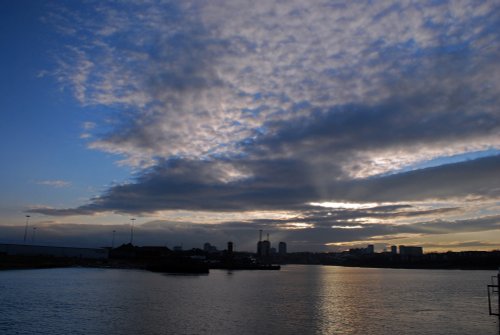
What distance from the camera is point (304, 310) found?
61.3 meters

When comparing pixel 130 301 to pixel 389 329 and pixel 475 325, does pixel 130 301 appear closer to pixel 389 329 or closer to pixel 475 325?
pixel 389 329

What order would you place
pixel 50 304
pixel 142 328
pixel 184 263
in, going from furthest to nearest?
pixel 184 263, pixel 50 304, pixel 142 328

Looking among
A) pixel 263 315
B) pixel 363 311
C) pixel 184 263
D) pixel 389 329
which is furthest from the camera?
pixel 184 263

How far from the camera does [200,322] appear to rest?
47781 mm

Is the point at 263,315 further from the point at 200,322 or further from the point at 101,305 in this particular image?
the point at 101,305

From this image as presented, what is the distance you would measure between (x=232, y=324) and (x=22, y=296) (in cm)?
3789

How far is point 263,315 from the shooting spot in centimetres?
5441

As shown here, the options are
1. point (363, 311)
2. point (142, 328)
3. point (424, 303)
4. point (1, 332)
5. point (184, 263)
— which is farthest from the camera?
point (184, 263)

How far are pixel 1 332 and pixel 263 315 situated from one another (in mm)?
29560

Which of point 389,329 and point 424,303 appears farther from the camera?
point 424,303

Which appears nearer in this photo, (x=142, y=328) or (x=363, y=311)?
(x=142, y=328)

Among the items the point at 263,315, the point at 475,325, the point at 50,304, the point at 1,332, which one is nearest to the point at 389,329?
the point at 475,325

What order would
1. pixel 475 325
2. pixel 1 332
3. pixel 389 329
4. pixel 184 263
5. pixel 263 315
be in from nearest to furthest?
pixel 1 332 < pixel 389 329 < pixel 475 325 < pixel 263 315 < pixel 184 263

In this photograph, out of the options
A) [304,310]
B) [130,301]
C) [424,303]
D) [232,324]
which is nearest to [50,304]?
[130,301]
